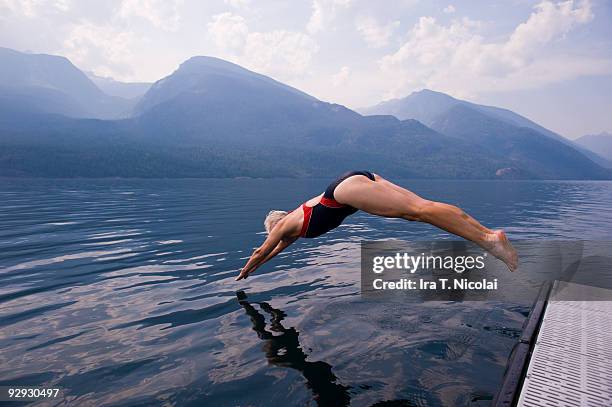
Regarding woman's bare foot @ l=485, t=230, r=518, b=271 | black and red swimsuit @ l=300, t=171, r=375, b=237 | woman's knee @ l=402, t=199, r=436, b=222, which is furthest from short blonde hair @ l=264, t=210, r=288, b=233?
woman's bare foot @ l=485, t=230, r=518, b=271

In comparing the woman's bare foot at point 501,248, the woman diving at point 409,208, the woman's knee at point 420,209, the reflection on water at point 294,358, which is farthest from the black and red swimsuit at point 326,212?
the woman's bare foot at point 501,248

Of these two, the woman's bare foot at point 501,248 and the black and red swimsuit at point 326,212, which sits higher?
the black and red swimsuit at point 326,212

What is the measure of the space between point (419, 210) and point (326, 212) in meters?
1.60

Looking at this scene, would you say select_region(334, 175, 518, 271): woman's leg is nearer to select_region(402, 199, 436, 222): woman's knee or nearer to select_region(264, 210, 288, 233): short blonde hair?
select_region(402, 199, 436, 222): woman's knee

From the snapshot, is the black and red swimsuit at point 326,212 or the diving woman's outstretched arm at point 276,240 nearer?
the black and red swimsuit at point 326,212

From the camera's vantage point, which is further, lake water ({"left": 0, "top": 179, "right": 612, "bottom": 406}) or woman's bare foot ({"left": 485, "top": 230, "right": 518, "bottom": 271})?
woman's bare foot ({"left": 485, "top": 230, "right": 518, "bottom": 271})

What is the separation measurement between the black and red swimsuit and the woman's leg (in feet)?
1.17

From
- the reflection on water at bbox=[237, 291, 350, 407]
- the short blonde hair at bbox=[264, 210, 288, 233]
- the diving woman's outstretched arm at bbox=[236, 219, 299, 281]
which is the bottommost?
the reflection on water at bbox=[237, 291, 350, 407]

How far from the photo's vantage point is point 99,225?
1964 centimetres

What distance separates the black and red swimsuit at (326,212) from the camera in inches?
243

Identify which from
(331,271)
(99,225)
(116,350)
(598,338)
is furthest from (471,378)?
(99,225)

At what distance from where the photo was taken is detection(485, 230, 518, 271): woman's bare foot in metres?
5.72

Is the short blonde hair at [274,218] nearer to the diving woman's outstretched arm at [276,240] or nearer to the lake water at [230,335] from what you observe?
the diving woman's outstretched arm at [276,240]

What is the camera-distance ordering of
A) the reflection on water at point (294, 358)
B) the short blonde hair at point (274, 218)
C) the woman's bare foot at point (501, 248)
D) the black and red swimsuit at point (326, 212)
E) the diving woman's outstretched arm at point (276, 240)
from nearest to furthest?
the reflection on water at point (294, 358) < the woman's bare foot at point (501, 248) < the black and red swimsuit at point (326, 212) < the diving woman's outstretched arm at point (276, 240) < the short blonde hair at point (274, 218)
